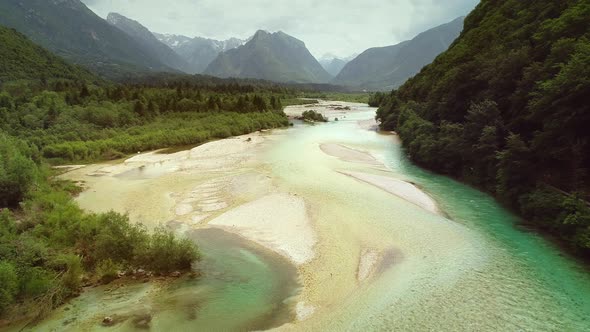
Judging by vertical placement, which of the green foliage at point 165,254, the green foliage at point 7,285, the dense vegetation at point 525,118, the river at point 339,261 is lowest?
the river at point 339,261

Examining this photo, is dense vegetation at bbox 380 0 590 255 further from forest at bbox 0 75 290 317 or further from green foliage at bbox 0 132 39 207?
green foliage at bbox 0 132 39 207

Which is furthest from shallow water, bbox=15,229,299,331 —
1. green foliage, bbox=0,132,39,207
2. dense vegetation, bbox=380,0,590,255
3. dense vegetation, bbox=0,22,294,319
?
dense vegetation, bbox=380,0,590,255

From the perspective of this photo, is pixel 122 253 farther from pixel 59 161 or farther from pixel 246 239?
pixel 59 161

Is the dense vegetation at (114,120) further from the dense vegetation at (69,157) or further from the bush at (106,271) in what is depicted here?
the bush at (106,271)

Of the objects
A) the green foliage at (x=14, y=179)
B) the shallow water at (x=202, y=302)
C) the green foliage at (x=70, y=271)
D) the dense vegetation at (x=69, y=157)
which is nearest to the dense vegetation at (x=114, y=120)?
the dense vegetation at (x=69, y=157)

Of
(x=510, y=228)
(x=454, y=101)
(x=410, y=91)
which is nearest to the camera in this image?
(x=510, y=228)

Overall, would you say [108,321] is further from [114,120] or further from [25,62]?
[25,62]

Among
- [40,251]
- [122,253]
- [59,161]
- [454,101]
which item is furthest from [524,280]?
[59,161]
